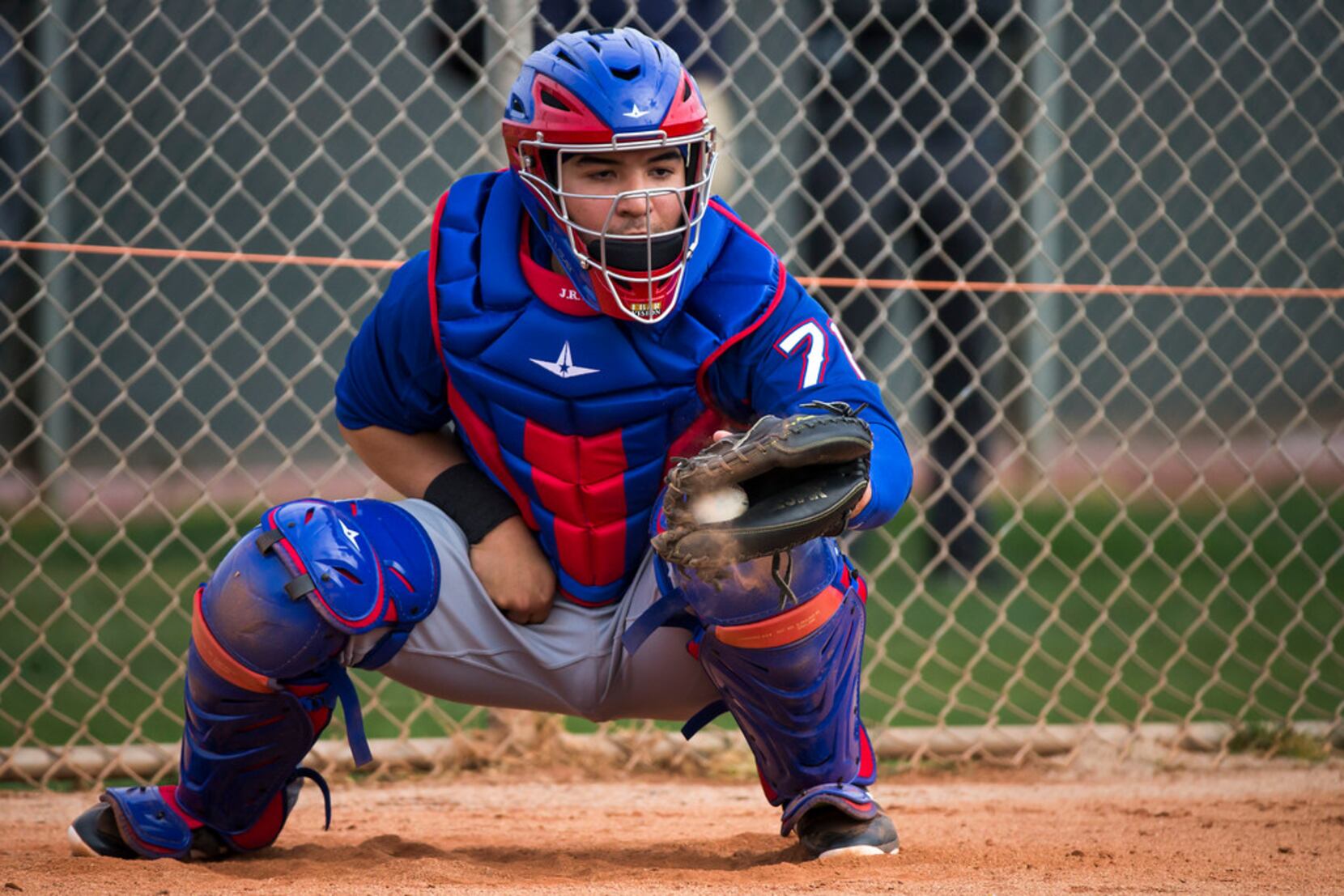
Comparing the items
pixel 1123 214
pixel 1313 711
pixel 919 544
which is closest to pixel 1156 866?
pixel 1313 711

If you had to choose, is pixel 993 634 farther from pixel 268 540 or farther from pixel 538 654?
Answer: pixel 268 540

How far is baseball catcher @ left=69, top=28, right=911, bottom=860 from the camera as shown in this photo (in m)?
2.29

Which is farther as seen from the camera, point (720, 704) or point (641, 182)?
point (720, 704)

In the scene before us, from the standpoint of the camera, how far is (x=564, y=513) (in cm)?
251

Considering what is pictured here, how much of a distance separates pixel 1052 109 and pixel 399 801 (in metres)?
6.53

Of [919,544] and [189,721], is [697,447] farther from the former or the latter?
[919,544]

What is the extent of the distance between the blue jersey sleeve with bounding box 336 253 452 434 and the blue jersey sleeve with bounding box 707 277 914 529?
51 cm

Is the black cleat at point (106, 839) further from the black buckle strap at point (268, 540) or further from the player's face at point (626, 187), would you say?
the player's face at point (626, 187)

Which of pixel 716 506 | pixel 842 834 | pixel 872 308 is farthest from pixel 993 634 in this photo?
pixel 716 506

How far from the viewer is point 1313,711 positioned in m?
4.39

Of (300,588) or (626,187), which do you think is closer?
(300,588)

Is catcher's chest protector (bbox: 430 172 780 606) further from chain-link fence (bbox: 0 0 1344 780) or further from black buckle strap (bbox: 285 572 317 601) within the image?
chain-link fence (bbox: 0 0 1344 780)

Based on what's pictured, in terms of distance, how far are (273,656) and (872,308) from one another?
4541 mm

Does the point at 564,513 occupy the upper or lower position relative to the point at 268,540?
lower
